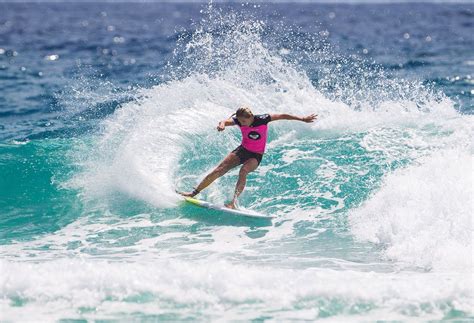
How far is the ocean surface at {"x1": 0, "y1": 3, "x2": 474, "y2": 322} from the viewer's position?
726 cm

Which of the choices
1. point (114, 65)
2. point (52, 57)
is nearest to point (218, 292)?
point (114, 65)

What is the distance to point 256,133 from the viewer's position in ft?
34.0

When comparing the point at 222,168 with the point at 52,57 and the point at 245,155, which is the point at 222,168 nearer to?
the point at 245,155

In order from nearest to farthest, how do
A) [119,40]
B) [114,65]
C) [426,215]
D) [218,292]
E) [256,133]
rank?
[218,292], [426,215], [256,133], [114,65], [119,40]

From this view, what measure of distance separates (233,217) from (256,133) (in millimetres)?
1345

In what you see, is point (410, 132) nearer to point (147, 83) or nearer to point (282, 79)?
point (282, 79)

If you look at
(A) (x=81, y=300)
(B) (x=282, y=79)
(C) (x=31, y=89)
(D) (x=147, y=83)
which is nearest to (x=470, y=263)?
(A) (x=81, y=300)

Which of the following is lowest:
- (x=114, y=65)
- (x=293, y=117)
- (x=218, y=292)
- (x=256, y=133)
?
(x=218, y=292)

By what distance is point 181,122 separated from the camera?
43.6 feet

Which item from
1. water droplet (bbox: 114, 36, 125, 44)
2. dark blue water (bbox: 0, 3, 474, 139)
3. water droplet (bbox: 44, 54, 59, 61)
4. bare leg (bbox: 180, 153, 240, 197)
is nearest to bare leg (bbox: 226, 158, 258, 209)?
bare leg (bbox: 180, 153, 240, 197)

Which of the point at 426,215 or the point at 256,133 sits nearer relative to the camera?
the point at 426,215

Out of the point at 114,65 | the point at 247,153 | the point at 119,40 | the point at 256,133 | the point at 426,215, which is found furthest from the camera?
the point at 119,40

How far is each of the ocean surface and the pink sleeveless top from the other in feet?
3.65

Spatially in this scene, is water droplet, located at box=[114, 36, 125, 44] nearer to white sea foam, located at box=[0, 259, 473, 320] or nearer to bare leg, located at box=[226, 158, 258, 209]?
bare leg, located at box=[226, 158, 258, 209]
